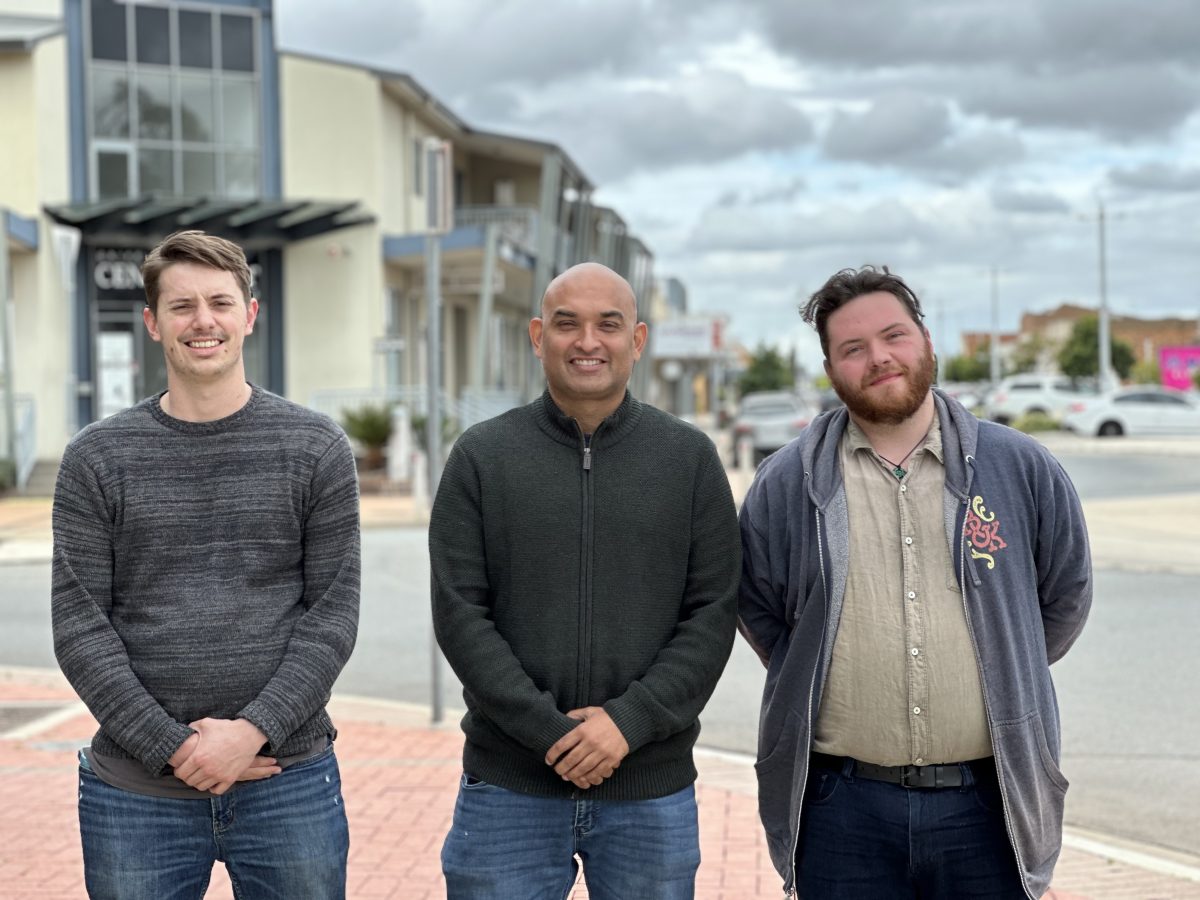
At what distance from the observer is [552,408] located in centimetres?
319

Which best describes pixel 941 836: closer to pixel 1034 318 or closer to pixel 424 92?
pixel 424 92

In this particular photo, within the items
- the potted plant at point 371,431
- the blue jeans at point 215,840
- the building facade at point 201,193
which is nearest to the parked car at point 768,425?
the building facade at point 201,193

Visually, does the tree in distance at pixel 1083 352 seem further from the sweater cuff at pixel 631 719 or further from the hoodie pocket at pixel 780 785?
the sweater cuff at pixel 631 719

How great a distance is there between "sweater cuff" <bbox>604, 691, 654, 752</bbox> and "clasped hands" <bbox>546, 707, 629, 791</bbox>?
0.01 m

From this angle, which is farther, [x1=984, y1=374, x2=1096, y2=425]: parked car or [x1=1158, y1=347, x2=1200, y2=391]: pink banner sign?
[x1=1158, y1=347, x2=1200, y2=391]: pink banner sign

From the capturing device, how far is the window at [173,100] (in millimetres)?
28484

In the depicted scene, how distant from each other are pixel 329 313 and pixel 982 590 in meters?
27.3

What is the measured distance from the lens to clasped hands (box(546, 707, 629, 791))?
2.93 meters

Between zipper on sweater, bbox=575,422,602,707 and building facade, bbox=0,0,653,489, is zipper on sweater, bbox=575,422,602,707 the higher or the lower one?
the lower one

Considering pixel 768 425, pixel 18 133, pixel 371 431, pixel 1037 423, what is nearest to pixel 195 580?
pixel 371 431

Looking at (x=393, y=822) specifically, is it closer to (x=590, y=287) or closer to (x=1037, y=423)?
(x=590, y=287)

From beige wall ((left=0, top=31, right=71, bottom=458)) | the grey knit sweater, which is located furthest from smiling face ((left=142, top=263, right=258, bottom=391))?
beige wall ((left=0, top=31, right=71, bottom=458))

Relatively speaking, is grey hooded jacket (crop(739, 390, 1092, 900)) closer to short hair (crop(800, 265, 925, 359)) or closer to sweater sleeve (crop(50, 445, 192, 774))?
short hair (crop(800, 265, 925, 359))

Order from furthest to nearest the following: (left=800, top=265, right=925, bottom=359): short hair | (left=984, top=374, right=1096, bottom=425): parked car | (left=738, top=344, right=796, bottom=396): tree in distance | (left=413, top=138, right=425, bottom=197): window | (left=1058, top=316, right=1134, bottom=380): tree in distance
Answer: (left=738, top=344, right=796, bottom=396): tree in distance → (left=1058, top=316, right=1134, bottom=380): tree in distance → (left=984, top=374, right=1096, bottom=425): parked car → (left=413, top=138, right=425, bottom=197): window → (left=800, top=265, right=925, bottom=359): short hair
